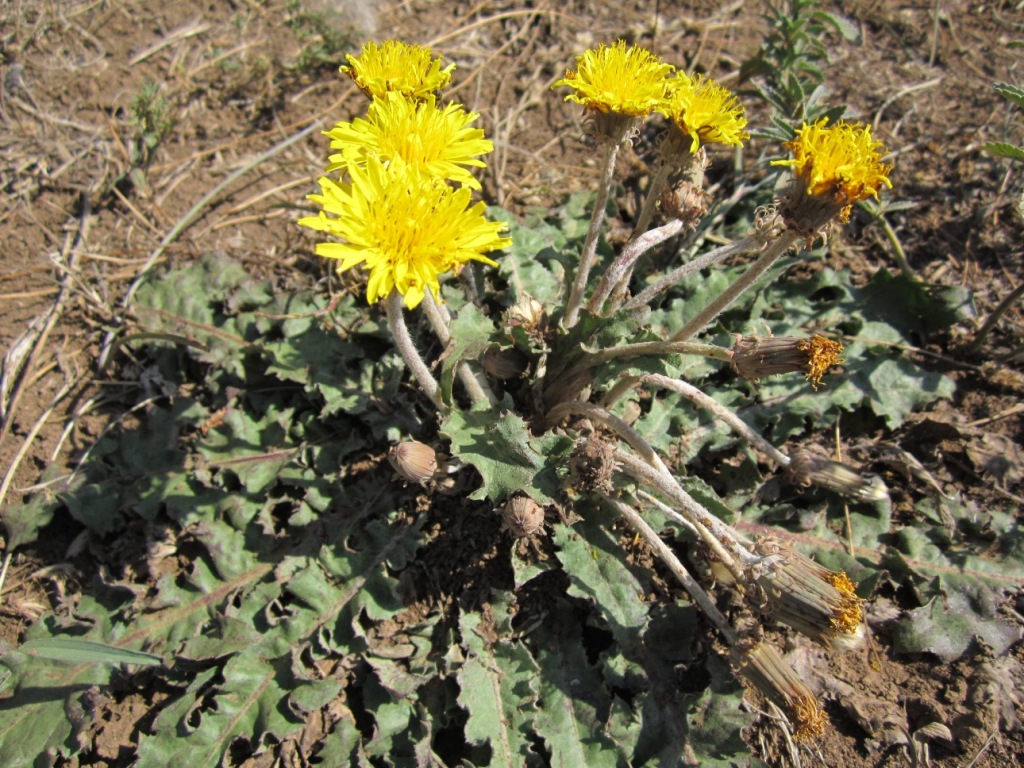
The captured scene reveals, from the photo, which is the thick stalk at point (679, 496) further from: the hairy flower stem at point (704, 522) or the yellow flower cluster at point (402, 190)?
the yellow flower cluster at point (402, 190)

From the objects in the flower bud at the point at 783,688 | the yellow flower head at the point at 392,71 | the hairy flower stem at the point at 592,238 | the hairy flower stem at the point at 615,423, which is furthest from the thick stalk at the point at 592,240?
the flower bud at the point at 783,688

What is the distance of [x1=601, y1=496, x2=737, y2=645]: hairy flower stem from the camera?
263 cm

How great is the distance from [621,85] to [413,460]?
1601mm

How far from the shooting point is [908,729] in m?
2.77

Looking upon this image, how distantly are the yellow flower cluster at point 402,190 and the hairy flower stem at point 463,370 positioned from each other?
405 millimetres

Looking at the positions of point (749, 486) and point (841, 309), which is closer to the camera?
point (749, 486)

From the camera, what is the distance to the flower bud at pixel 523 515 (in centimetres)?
254

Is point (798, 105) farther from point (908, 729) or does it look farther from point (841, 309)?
point (908, 729)

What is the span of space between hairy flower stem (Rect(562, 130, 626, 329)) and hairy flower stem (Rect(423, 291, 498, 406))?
0.46 meters

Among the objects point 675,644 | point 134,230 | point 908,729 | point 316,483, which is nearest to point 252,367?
point 316,483

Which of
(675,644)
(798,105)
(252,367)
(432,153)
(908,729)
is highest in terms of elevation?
(432,153)

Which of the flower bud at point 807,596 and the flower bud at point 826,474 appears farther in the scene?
the flower bud at point 826,474

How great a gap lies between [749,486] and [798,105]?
1.88 m

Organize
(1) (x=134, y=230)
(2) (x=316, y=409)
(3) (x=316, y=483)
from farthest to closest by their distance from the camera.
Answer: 1. (1) (x=134, y=230)
2. (2) (x=316, y=409)
3. (3) (x=316, y=483)
